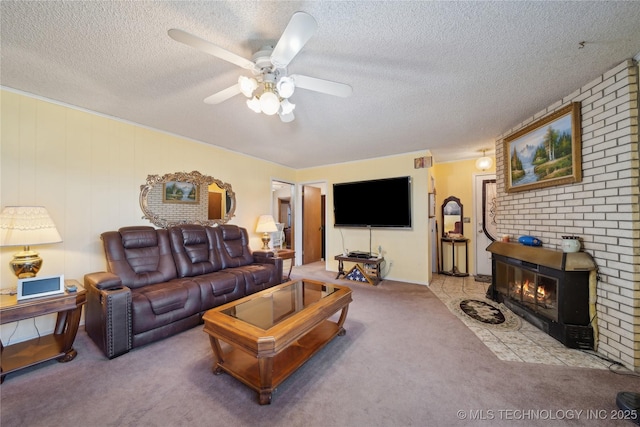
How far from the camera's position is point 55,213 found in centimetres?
235

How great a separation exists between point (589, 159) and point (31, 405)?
456 cm

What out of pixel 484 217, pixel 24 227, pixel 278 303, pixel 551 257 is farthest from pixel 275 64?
pixel 484 217

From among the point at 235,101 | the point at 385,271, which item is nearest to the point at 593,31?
the point at 235,101

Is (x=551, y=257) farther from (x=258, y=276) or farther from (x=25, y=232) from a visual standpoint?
(x=25, y=232)

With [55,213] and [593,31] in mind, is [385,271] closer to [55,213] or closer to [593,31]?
[593,31]

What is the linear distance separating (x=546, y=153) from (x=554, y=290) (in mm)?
1434

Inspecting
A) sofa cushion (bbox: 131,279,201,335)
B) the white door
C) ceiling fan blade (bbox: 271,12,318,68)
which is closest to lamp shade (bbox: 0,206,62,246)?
sofa cushion (bbox: 131,279,201,335)

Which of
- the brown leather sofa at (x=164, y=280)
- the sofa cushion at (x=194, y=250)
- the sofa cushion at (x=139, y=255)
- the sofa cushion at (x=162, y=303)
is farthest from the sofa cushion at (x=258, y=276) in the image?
the sofa cushion at (x=139, y=255)

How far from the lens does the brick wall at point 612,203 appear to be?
1731mm

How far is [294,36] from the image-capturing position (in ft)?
3.70

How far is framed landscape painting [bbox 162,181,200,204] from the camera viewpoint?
10.5 ft

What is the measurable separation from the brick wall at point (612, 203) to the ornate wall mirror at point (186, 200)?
172 inches

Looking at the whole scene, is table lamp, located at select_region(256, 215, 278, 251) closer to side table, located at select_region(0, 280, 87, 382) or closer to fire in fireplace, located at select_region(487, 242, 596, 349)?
side table, located at select_region(0, 280, 87, 382)

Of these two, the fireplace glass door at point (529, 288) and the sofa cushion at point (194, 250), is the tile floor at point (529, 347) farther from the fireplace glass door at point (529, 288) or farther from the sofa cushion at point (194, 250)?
the sofa cushion at point (194, 250)
